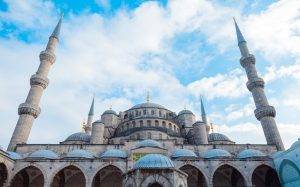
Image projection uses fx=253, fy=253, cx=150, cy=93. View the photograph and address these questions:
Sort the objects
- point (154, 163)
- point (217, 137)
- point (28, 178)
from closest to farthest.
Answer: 1. point (154, 163)
2. point (28, 178)
3. point (217, 137)

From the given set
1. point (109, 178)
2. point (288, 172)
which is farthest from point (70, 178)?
point (288, 172)

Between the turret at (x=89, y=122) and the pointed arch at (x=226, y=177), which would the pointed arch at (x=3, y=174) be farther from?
the turret at (x=89, y=122)

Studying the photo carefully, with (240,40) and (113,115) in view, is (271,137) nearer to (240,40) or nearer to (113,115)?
(240,40)

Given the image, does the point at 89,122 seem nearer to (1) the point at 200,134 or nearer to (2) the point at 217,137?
(1) the point at 200,134

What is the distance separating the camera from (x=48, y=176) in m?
19.9

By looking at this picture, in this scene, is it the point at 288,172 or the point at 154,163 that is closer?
the point at 154,163

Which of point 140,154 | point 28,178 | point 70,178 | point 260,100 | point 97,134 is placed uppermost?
point 260,100

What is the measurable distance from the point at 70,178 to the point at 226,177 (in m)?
14.3

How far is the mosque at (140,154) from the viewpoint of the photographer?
20.1m

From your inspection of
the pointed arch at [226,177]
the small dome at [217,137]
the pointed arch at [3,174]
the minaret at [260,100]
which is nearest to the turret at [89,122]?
the small dome at [217,137]

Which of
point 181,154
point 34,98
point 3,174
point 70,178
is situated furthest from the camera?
point 34,98

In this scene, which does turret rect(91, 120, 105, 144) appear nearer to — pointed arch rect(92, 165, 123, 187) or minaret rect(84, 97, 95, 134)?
pointed arch rect(92, 165, 123, 187)

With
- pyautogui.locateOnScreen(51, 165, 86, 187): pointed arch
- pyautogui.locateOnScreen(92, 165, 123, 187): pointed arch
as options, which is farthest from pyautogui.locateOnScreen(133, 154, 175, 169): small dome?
pyautogui.locateOnScreen(51, 165, 86, 187): pointed arch

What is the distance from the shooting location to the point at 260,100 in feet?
90.5
